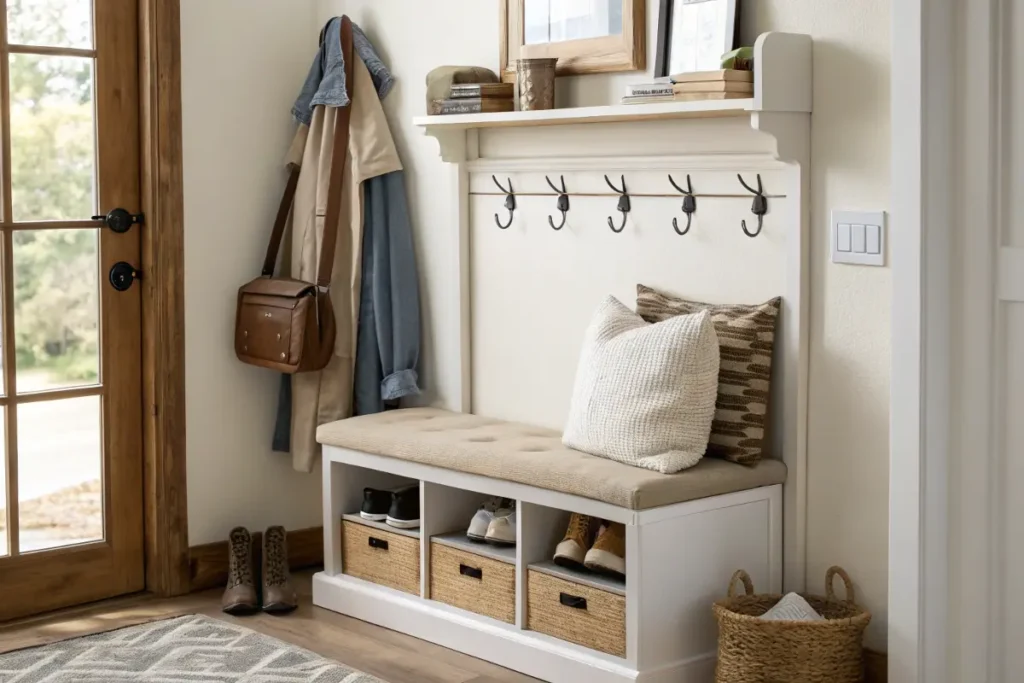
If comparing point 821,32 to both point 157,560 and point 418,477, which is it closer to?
point 418,477

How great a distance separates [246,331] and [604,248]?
1.10 metres

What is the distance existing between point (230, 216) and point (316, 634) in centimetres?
123

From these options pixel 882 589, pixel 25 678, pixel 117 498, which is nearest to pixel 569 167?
pixel 882 589

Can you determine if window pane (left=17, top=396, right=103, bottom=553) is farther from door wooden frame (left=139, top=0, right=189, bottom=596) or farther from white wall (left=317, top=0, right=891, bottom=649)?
white wall (left=317, top=0, right=891, bottom=649)

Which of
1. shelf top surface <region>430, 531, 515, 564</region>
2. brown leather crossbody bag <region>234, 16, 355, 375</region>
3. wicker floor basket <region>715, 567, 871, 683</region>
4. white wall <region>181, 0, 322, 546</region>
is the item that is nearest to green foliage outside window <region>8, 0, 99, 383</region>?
white wall <region>181, 0, 322, 546</region>

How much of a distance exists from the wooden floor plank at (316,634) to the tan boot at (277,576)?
0.03 m

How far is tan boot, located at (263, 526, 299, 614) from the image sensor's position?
365 cm

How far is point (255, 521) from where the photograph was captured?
4023 millimetres

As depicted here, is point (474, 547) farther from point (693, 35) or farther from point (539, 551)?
point (693, 35)

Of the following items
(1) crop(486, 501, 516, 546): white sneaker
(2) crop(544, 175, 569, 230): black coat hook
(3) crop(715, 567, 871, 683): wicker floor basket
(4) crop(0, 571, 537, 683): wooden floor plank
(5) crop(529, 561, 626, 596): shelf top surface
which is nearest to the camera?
(3) crop(715, 567, 871, 683): wicker floor basket

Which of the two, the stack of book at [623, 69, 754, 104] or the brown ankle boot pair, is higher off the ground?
the stack of book at [623, 69, 754, 104]

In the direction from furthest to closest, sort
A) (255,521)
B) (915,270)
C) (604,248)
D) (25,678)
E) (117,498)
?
(255,521), (117,498), (604,248), (25,678), (915,270)

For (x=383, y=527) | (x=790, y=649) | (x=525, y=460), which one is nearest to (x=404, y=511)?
(x=383, y=527)

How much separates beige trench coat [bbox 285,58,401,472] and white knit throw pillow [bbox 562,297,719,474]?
1078mm
